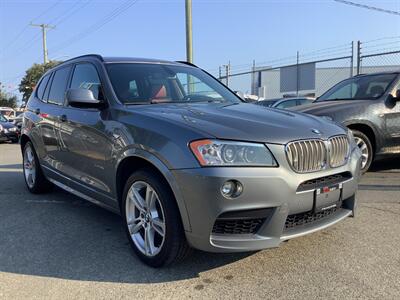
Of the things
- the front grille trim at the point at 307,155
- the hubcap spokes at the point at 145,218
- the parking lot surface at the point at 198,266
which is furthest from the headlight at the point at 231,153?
the parking lot surface at the point at 198,266

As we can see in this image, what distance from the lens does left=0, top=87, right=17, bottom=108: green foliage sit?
70075mm

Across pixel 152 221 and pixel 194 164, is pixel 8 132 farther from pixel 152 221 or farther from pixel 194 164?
pixel 194 164

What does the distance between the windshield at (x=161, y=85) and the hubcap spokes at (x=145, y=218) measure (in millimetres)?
914

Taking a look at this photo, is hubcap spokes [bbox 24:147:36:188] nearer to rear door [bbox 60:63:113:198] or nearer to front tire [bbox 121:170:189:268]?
rear door [bbox 60:63:113:198]

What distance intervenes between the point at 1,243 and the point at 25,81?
56.1m

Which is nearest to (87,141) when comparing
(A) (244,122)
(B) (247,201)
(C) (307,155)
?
(A) (244,122)

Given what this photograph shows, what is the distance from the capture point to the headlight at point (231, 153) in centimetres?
293

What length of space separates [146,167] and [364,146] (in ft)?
13.7

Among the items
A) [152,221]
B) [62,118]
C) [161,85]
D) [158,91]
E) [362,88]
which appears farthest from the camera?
[362,88]

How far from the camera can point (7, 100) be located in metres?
71.2

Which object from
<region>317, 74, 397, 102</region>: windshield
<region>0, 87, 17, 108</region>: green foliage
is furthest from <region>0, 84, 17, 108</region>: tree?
<region>317, 74, 397, 102</region>: windshield

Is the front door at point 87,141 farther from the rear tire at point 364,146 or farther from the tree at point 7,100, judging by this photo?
the tree at point 7,100

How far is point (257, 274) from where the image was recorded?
326 centimetres

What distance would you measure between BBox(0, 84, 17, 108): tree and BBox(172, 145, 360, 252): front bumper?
73566 millimetres
